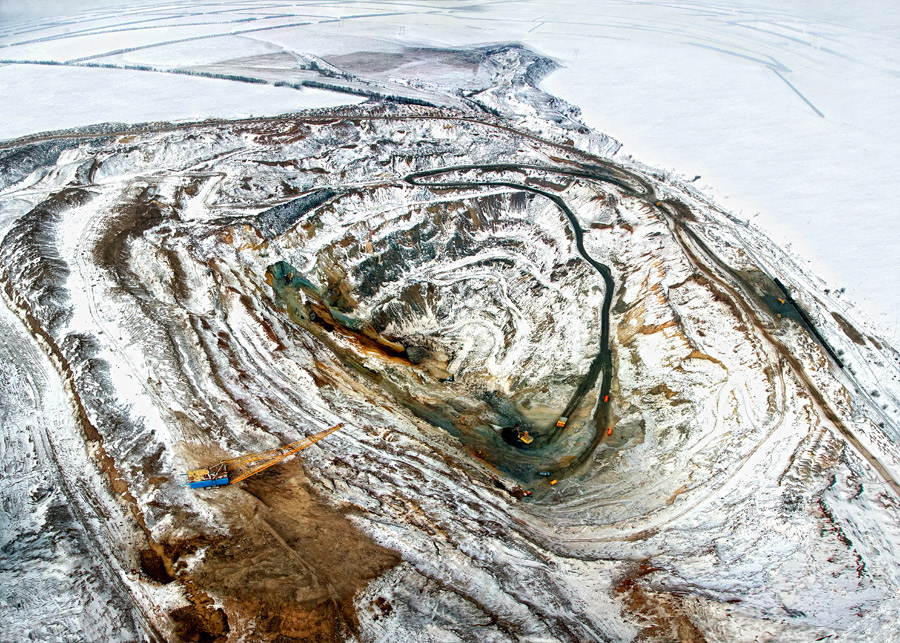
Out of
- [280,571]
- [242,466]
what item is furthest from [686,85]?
[280,571]

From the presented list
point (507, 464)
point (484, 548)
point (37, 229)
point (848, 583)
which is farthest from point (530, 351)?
point (37, 229)

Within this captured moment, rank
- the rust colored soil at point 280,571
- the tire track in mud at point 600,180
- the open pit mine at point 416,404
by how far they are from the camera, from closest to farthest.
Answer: the rust colored soil at point 280,571 → the open pit mine at point 416,404 → the tire track in mud at point 600,180

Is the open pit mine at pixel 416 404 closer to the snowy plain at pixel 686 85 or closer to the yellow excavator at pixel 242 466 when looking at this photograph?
the yellow excavator at pixel 242 466

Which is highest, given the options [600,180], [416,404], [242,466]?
[600,180]

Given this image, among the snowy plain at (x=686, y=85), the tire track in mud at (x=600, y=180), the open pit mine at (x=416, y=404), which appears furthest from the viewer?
the snowy plain at (x=686, y=85)

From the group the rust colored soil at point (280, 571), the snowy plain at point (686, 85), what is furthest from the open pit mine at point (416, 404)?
the snowy plain at point (686, 85)

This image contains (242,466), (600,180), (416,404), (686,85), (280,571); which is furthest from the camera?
(686,85)

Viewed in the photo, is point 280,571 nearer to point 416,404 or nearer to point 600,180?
point 416,404

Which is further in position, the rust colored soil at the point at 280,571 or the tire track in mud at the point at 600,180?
the tire track in mud at the point at 600,180
